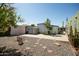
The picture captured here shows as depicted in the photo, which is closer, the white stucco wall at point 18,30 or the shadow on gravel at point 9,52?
the shadow on gravel at point 9,52

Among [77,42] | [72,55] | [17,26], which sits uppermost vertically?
[17,26]

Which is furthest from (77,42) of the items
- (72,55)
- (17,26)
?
(17,26)

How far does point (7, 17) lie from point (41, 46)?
2.56 feet

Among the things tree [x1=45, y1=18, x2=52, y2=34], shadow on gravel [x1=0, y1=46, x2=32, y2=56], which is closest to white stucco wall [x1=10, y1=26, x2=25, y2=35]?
shadow on gravel [x1=0, y1=46, x2=32, y2=56]

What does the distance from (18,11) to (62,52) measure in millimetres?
1049

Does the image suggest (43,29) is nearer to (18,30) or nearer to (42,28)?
(42,28)

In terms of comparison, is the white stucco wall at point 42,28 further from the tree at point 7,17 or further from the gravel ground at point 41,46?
the tree at point 7,17

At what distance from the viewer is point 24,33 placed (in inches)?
131

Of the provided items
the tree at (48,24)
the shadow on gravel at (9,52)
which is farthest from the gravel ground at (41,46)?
the tree at (48,24)

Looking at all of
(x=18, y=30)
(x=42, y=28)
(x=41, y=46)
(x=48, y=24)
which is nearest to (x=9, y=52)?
(x=18, y=30)

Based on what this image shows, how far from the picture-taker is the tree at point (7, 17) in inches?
125

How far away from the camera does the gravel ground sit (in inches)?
126

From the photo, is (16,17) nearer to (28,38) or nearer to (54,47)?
(28,38)

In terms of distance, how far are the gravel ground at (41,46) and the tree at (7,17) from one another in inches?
8.5
